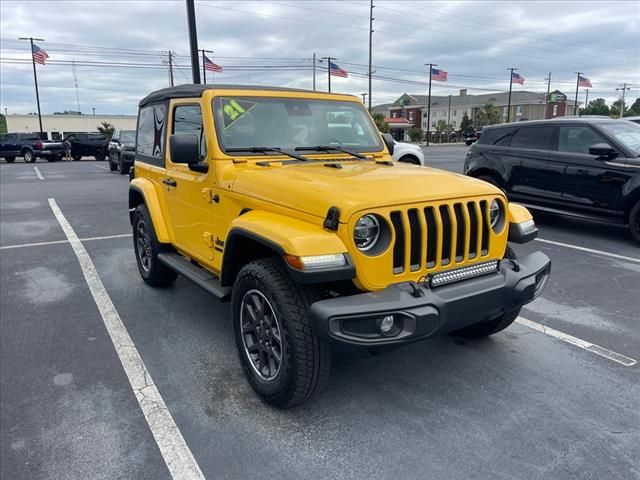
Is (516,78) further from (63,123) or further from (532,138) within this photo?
(63,123)

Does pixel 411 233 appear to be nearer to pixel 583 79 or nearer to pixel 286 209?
pixel 286 209

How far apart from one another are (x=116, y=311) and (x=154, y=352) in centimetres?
111

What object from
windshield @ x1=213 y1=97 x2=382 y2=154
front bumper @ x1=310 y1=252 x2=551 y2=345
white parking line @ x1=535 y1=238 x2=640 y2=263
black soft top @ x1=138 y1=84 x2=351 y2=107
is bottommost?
white parking line @ x1=535 y1=238 x2=640 y2=263

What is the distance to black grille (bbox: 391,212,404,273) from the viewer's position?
8.95 ft

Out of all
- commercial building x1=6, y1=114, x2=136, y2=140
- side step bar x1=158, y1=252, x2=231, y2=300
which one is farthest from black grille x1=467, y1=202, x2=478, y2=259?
commercial building x1=6, y1=114, x2=136, y2=140

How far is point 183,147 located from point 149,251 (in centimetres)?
206

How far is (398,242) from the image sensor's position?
274 cm

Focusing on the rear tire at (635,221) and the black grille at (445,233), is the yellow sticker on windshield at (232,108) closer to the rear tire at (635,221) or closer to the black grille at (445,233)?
the black grille at (445,233)

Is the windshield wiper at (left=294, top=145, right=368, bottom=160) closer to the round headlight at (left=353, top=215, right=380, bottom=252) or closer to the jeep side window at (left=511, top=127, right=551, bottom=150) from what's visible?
the round headlight at (left=353, top=215, right=380, bottom=252)

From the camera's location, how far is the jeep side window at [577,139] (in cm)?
741

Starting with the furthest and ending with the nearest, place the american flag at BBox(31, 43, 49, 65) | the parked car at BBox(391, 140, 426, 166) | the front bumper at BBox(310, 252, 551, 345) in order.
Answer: the american flag at BBox(31, 43, 49, 65)
the parked car at BBox(391, 140, 426, 166)
the front bumper at BBox(310, 252, 551, 345)

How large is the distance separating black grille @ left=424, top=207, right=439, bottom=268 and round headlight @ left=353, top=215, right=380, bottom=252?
337mm

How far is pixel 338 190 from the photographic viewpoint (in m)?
2.82

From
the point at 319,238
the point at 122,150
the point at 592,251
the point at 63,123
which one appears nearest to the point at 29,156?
the point at 122,150
